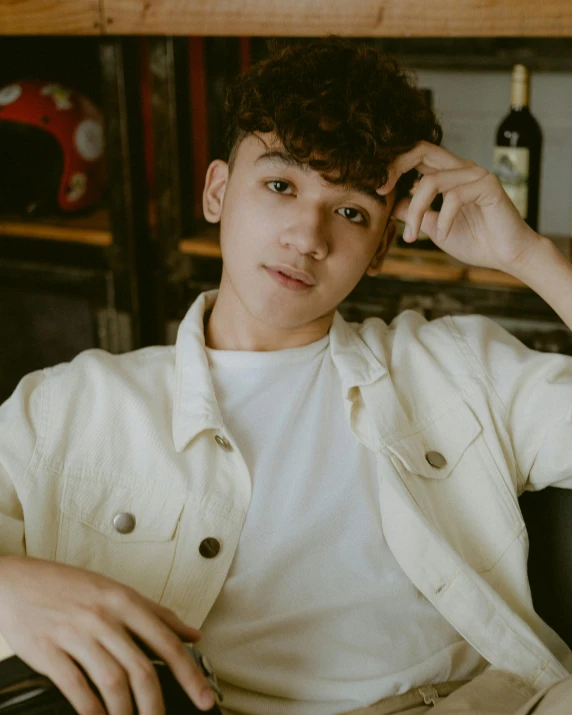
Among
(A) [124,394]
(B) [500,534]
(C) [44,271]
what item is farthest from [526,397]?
(C) [44,271]

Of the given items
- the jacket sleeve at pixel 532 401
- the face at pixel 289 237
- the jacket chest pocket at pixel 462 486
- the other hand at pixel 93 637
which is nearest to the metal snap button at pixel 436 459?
the jacket chest pocket at pixel 462 486

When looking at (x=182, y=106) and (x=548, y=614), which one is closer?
(x=548, y=614)

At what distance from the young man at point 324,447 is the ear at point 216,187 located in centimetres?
9

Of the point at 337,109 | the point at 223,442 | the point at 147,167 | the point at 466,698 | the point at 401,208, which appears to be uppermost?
the point at 337,109

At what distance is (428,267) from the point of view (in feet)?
6.23

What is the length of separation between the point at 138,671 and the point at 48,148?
5.47 feet

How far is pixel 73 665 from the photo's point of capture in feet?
2.65

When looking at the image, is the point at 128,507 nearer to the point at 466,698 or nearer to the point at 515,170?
the point at 466,698

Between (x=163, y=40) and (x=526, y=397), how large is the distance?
1.16 metres

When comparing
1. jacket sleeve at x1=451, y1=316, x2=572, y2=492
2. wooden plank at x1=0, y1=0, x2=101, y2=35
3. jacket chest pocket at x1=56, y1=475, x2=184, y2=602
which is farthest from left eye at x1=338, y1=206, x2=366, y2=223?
wooden plank at x1=0, y1=0, x2=101, y2=35

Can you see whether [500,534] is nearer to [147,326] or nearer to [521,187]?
[521,187]

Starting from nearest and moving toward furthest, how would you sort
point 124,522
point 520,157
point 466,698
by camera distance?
1. point 466,698
2. point 124,522
3. point 520,157

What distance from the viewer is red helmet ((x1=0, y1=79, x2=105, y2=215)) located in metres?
2.14

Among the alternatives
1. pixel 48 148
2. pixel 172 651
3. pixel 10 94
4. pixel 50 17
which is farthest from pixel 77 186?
pixel 172 651
